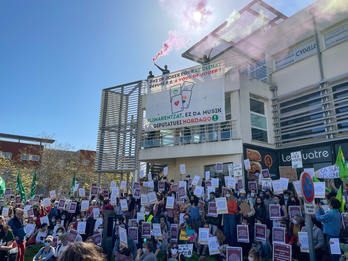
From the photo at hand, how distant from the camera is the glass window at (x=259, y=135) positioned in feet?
58.1

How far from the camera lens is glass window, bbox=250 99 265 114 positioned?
60.2 ft

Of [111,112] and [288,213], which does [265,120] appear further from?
[111,112]

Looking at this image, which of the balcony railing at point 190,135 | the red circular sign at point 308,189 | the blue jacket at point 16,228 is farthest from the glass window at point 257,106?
the blue jacket at point 16,228

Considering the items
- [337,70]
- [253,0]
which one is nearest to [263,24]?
[253,0]

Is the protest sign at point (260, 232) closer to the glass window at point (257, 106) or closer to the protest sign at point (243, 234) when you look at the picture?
the protest sign at point (243, 234)

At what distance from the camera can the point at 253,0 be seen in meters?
17.6

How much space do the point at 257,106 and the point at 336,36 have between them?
6.19m

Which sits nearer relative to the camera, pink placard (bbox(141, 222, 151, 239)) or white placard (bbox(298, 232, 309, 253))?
white placard (bbox(298, 232, 309, 253))

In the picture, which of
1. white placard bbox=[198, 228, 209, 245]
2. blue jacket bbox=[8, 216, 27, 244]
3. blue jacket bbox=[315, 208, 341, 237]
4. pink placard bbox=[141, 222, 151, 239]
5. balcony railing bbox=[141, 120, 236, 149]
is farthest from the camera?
balcony railing bbox=[141, 120, 236, 149]

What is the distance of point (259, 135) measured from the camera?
59.3 ft

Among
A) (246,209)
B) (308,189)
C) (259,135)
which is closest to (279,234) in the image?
(246,209)

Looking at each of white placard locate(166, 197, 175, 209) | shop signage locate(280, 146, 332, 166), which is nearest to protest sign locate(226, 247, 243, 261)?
white placard locate(166, 197, 175, 209)

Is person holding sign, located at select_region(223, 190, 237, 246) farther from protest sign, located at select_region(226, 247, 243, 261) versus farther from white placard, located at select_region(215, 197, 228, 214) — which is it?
protest sign, located at select_region(226, 247, 243, 261)

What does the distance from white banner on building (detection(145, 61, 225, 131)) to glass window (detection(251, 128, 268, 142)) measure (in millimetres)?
2938
